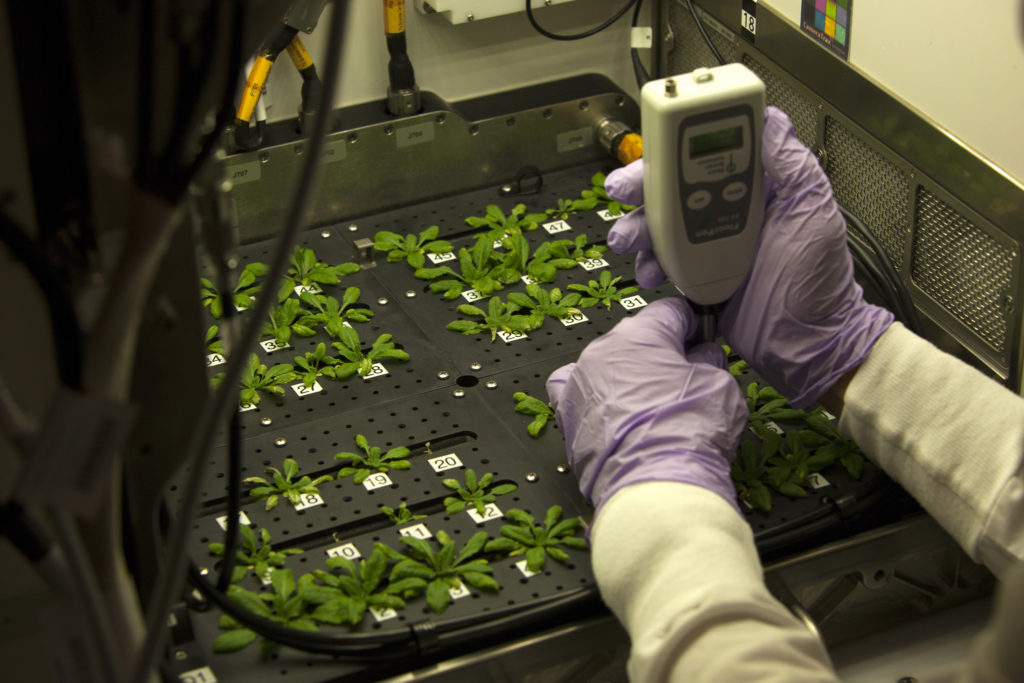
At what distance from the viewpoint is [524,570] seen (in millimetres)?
1780

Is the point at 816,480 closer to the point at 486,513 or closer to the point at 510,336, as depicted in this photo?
the point at 486,513

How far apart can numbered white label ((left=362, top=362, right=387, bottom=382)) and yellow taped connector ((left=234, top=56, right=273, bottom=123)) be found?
2.29ft

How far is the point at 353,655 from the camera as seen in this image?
160 cm

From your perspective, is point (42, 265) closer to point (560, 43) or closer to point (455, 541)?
point (455, 541)

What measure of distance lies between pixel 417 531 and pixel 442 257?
83 cm

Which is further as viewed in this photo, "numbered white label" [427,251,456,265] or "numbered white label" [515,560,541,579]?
"numbered white label" [427,251,456,265]

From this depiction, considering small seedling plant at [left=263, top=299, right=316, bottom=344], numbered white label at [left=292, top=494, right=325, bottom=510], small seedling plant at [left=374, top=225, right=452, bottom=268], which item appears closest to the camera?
numbered white label at [left=292, top=494, right=325, bottom=510]

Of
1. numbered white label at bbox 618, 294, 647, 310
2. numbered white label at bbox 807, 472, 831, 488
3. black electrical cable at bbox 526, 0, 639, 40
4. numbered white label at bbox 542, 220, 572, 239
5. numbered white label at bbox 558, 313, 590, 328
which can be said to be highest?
black electrical cable at bbox 526, 0, 639, 40

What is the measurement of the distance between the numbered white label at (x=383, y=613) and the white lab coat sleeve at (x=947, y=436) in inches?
31.8

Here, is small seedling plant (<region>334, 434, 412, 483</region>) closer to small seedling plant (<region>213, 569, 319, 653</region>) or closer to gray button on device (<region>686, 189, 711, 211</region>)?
small seedling plant (<region>213, 569, 319, 653</region>)

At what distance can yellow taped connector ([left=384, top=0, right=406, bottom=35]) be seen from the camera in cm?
261

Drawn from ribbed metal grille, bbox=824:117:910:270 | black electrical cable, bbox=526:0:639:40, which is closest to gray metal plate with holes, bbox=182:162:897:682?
ribbed metal grille, bbox=824:117:910:270

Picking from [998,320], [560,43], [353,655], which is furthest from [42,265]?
[560,43]

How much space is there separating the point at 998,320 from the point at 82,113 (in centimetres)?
163
